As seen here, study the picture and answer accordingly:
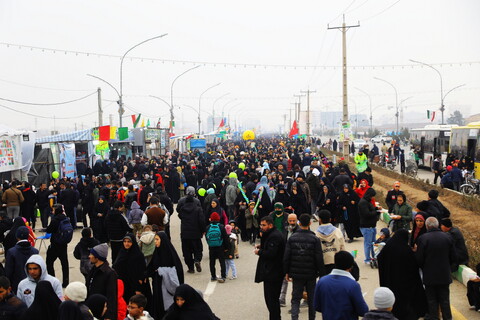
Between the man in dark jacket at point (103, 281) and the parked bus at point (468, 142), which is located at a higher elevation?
the parked bus at point (468, 142)

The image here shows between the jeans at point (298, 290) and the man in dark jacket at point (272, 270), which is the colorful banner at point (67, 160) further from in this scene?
the jeans at point (298, 290)

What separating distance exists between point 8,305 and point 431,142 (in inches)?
1375

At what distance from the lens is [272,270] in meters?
7.66

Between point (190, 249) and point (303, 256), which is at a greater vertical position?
point (303, 256)

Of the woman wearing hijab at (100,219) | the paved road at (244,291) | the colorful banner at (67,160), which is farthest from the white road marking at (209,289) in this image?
the colorful banner at (67,160)

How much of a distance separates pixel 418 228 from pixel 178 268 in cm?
339

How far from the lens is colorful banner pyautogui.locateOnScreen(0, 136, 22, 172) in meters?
20.4

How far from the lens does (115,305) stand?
259 inches

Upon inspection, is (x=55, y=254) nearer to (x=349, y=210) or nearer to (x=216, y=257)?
(x=216, y=257)

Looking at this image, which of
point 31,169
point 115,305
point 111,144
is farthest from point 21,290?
point 111,144

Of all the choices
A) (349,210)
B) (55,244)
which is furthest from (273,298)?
(349,210)

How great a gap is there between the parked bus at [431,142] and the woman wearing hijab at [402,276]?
91.3 ft

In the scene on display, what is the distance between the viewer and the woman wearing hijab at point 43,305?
5.64 metres

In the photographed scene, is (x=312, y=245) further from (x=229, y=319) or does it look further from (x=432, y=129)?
(x=432, y=129)
